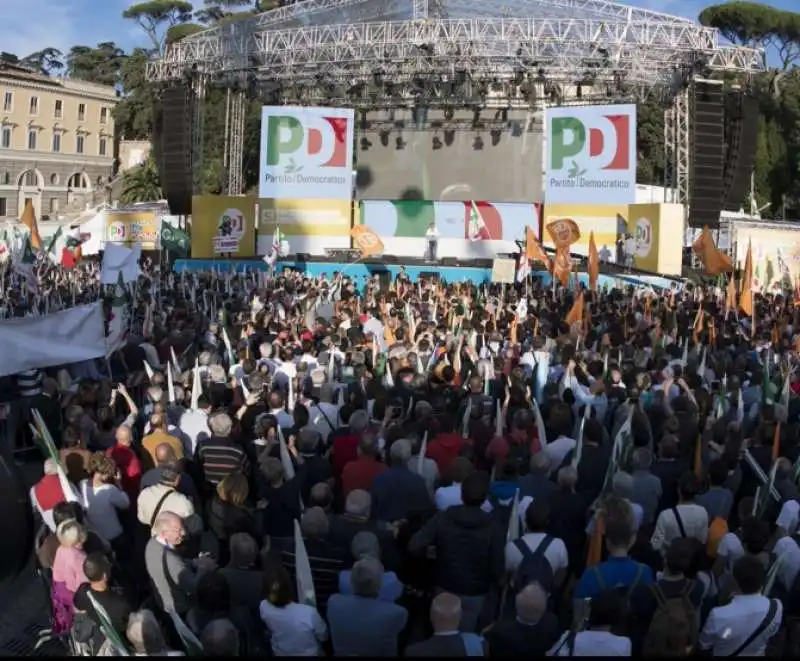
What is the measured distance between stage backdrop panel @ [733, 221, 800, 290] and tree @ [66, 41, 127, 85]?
71.4 metres

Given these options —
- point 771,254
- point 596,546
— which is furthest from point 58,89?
point 596,546

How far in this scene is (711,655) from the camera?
4160mm

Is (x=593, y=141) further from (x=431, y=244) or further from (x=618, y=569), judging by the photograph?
(x=618, y=569)

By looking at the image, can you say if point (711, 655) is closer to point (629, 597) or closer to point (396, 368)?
point (629, 597)

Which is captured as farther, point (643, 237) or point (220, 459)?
point (643, 237)

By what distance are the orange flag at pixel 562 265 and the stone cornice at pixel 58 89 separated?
60.3 metres

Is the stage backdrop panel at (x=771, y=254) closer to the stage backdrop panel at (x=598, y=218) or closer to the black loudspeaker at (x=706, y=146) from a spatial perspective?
the black loudspeaker at (x=706, y=146)

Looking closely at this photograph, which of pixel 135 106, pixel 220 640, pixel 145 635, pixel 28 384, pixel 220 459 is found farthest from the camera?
pixel 135 106

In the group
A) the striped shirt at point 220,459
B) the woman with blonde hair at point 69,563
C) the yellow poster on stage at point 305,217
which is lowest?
the woman with blonde hair at point 69,563

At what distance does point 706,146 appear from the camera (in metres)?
26.1

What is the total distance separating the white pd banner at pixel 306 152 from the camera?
2758 cm

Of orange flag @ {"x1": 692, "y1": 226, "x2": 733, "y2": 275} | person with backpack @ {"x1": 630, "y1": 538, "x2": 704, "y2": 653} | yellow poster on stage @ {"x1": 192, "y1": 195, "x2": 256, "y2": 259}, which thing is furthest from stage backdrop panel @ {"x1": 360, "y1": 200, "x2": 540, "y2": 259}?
person with backpack @ {"x1": 630, "y1": 538, "x2": 704, "y2": 653}

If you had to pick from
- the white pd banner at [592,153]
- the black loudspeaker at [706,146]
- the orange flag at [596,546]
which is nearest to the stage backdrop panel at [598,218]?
the white pd banner at [592,153]

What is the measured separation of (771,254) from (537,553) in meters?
23.7
